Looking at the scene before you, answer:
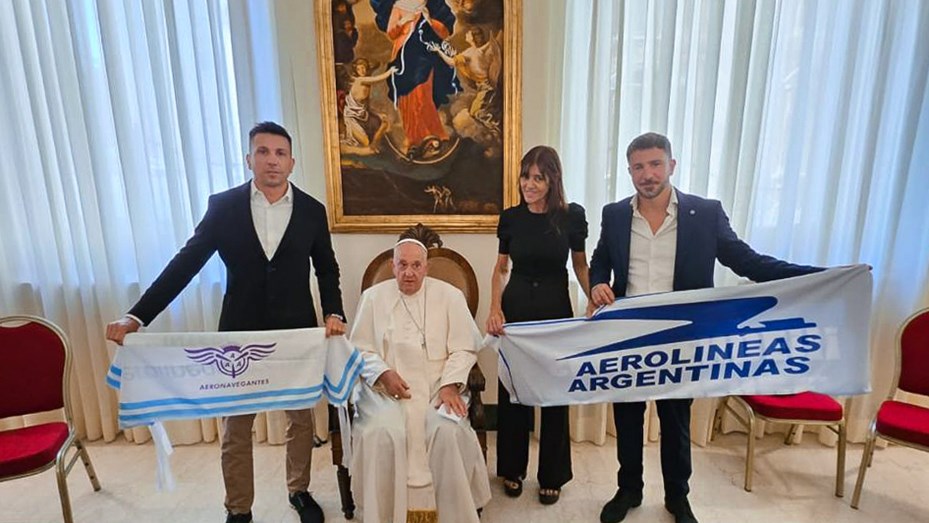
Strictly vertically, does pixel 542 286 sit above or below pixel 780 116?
below

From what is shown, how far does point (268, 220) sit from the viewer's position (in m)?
1.90

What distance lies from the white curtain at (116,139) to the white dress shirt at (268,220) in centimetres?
83

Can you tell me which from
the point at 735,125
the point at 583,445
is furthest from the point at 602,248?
the point at 583,445

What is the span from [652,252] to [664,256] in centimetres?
5

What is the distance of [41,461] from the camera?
6.39ft

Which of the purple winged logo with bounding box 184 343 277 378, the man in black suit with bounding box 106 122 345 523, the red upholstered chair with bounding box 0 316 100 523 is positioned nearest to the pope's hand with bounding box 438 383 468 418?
the man in black suit with bounding box 106 122 345 523

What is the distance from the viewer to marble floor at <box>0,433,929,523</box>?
2.21m

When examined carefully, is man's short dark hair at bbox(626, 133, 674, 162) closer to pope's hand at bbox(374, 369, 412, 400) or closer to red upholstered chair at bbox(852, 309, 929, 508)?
pope's hand at bbox(374, 369, 412, 400)

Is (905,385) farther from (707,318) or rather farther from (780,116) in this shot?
(780,116)

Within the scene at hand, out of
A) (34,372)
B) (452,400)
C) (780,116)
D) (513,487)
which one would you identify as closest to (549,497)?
(513,487)

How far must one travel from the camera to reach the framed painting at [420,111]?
2.45 m

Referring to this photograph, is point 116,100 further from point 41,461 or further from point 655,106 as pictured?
point 655,106

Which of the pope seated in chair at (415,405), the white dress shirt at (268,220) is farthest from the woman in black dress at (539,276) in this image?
the white dress shirt at (268,220)

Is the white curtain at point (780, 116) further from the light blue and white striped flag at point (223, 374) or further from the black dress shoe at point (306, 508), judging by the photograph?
the black dress shoe at point (306, 508)
